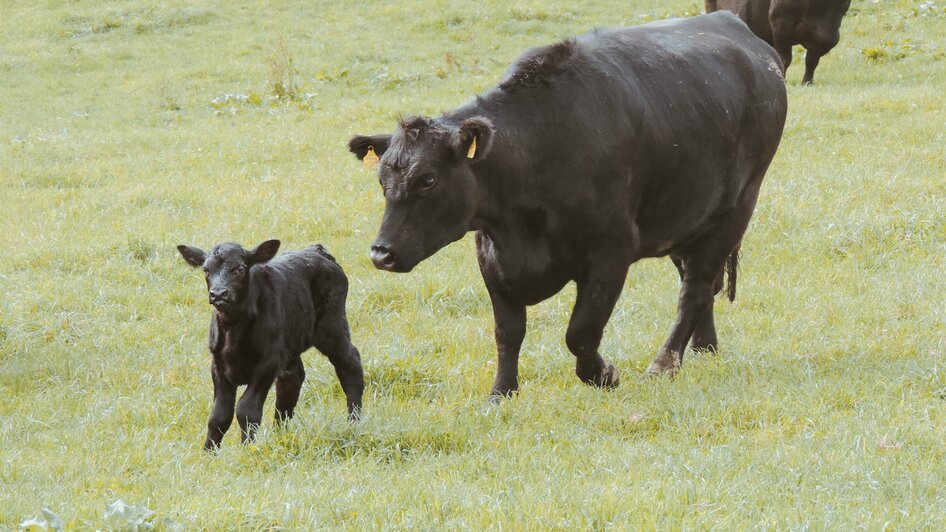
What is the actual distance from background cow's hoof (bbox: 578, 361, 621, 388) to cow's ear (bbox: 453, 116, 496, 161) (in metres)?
1.68

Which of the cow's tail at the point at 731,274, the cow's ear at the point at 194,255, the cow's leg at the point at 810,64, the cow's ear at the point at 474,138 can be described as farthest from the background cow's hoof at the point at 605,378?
the cow's leg at the point at 810,64

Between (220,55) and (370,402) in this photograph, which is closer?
(370,402)

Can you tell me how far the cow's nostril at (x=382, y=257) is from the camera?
648cm

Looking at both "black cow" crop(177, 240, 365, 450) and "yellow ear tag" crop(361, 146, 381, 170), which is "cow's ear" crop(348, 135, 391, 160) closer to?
A: "yellow ear tag" crop(361, 146, 381, 170)

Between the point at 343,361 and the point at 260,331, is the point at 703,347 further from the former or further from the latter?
the point at 260,331

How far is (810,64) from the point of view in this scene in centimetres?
1841

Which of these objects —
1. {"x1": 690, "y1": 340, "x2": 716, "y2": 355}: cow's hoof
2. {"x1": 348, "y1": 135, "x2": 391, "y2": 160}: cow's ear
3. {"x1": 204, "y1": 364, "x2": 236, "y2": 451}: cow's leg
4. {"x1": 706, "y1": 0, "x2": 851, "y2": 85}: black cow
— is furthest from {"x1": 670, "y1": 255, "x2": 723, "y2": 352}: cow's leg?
{"x1": 706, "y1": 0, "x2": 851, "y2": 85}: black cow

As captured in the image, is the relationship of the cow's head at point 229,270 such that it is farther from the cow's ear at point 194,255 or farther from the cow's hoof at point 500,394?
the cow's hoof at point 500,394

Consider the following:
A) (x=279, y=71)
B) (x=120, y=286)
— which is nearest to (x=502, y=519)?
(x=120, y=286)

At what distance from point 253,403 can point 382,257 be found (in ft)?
3.52

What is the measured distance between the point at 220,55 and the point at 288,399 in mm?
18545

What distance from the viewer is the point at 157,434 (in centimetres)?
686

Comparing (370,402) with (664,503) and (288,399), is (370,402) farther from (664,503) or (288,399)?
(664,503)

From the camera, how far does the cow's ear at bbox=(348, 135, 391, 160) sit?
6953 millimetres
